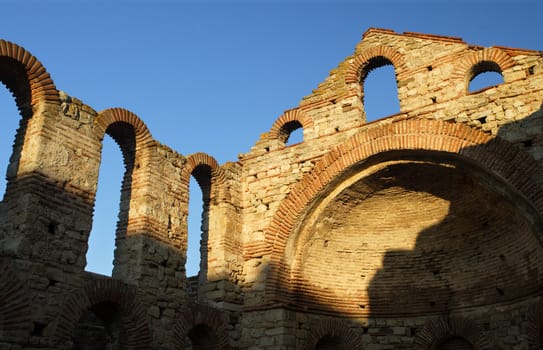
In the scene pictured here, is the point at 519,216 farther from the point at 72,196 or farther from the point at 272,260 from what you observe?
the point at 72,196

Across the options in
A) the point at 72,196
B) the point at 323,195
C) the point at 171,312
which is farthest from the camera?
the point at 323,195

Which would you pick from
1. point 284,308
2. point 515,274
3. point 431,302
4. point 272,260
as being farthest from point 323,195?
point 515,274

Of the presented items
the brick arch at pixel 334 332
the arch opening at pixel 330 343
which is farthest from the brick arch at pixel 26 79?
the arch opening at pixel 330 343

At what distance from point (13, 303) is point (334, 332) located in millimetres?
6294

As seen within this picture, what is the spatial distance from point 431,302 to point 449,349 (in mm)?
1004

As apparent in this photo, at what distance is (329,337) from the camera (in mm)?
10844

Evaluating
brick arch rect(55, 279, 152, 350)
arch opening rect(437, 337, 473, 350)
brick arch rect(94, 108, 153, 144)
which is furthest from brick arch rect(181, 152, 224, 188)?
arch opening rect(437, 337, 473, 350)

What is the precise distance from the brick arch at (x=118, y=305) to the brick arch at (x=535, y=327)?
6.75m

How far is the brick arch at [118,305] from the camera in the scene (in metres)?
7.74

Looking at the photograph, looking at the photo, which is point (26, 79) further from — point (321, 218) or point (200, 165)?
point (321, 218)

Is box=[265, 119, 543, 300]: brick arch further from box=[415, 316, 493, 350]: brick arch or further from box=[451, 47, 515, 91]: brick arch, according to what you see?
box=[415, 316, 493, 350]: brick arch

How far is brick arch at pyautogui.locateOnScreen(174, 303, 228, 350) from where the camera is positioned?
9.39 meters

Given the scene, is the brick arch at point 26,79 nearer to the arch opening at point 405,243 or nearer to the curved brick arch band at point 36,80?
the curved brick arch band at point 36,80

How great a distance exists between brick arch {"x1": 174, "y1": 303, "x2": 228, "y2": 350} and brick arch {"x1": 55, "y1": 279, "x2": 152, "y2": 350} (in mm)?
769
